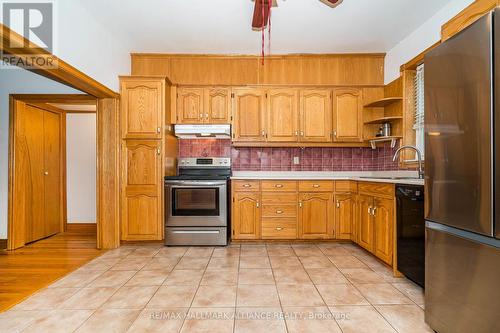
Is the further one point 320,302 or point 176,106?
point 176,106

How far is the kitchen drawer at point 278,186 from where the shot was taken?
370 cm

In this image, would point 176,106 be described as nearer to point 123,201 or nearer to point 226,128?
point 226,128

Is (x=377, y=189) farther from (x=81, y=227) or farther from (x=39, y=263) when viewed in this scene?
(x=81, y=227)

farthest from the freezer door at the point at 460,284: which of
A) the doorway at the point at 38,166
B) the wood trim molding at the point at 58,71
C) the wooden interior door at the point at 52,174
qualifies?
the wooden interior door at the point at 52,174

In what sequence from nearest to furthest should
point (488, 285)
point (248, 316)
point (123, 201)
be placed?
point (488, 285), point (248, 316), point (123, 201)

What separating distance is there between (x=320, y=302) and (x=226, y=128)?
2457 millimetres

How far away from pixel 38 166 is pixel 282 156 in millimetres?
3347

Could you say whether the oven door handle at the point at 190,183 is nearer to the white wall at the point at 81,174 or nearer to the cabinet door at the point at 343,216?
the cabinet door at the point at 343,216

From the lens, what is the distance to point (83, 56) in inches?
114

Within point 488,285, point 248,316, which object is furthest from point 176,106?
point 488,285

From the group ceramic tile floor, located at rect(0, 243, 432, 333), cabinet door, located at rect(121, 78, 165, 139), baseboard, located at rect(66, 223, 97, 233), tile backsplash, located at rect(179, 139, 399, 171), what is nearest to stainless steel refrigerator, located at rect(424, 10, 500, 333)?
ceramic tile floor, located at rect(0, 243, 432, 333)

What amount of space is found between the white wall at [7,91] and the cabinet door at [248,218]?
8.11ft

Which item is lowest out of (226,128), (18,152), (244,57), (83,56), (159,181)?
(159,181)

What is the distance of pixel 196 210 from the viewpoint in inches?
144
